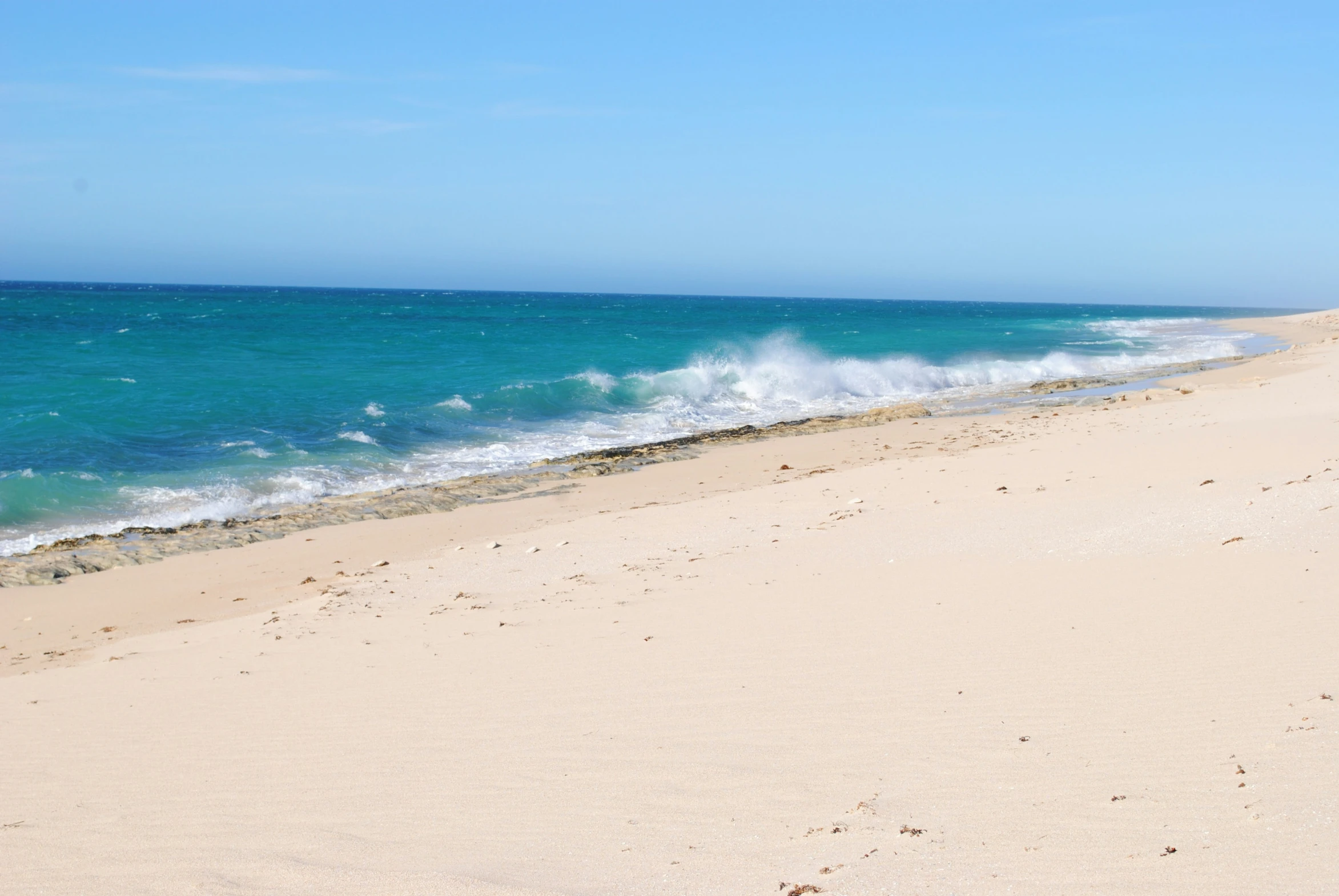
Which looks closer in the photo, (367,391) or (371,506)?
(371,506)

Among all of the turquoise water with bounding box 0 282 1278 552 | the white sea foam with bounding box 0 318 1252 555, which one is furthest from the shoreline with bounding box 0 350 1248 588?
the turquoise water with bounding box 0 282 1278 552

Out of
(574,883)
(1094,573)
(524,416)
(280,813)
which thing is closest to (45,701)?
(280,813)

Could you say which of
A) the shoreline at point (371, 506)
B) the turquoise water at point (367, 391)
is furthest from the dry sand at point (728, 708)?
the turquoise water at point (367, 391)

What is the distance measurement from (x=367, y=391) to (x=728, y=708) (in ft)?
69.5

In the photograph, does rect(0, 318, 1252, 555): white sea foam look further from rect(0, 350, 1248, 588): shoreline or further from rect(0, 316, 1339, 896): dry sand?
rect(0, 316, 1339, 896): dry sand

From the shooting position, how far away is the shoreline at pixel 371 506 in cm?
1009

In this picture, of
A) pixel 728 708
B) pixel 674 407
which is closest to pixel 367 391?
pixel 674 407

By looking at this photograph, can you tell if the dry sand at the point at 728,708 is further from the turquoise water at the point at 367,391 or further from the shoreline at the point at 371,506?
the turquoise water at the point at 367,391

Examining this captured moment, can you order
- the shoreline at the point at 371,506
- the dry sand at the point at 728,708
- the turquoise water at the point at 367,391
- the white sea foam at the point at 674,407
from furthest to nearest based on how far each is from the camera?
the turquoise water at the point at 367,391, the white sea foam at the point at 674,407, the shoreline at the point at 371,506, the dry sand at the point at 728,708

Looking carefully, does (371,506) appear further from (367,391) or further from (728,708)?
(367,391)

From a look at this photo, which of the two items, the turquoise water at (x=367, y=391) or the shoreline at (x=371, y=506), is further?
the turquoise water at (x=367, y=391)

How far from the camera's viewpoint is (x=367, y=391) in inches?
967

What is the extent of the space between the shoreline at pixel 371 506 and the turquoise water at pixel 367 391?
0.71 m

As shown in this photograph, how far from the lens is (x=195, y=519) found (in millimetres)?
12383
